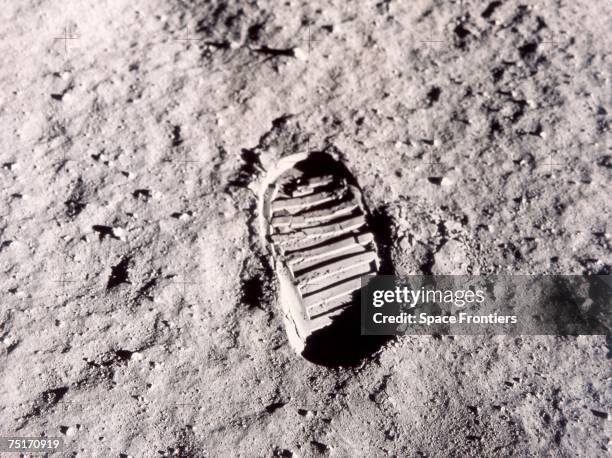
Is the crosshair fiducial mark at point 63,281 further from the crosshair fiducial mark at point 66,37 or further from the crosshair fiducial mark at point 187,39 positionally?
the crosshair fiducial mark at point 187,39

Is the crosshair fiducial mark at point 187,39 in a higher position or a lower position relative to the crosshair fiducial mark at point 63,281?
higher

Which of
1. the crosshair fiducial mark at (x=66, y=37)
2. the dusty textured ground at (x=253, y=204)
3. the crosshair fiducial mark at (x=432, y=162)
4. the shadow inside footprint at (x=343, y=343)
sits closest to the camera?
the dusty textured ground at (x=253, y=204)

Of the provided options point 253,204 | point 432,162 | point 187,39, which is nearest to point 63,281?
point 253,204

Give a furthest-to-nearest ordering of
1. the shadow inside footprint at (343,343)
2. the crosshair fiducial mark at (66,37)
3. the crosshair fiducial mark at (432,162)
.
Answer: the crosshair fiducial mark at (66,37) < the crosshair fiducial mark at (432,162) < the shadow inside footprint at (343,343)

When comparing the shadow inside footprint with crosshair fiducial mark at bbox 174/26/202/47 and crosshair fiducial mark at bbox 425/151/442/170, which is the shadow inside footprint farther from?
crosshair fiducial mark at bbox 174/26/202/47

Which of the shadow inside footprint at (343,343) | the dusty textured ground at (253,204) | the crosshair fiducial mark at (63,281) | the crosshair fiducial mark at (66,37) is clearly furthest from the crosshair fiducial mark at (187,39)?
the shadow inside footprint at (343,343)

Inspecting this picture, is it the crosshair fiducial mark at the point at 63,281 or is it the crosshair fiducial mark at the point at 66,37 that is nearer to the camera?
the crosshair fiducial mark at the point at 63,281

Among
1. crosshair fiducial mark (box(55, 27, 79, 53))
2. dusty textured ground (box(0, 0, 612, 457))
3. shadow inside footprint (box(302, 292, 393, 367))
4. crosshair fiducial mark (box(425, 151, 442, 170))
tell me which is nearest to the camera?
dusty textured ground (box(0, 0, 612, 457))

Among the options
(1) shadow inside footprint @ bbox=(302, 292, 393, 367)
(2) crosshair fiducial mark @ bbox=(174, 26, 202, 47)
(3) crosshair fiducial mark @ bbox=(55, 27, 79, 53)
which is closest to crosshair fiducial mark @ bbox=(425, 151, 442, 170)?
(1) shadow inside footprint @ bbox=(302, 292, 393, 367)
